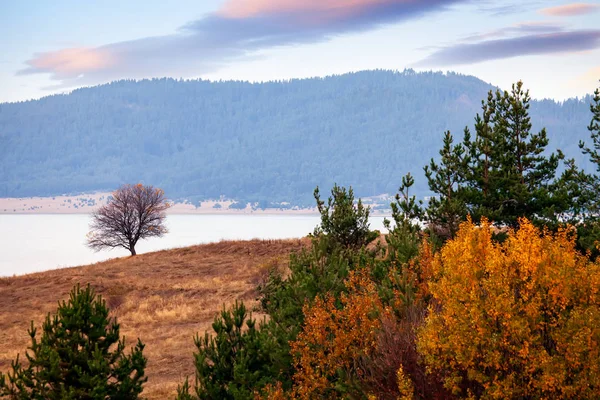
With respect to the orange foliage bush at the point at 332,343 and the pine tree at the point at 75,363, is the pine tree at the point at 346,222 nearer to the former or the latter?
the orange foliage bush at the point at 332,343

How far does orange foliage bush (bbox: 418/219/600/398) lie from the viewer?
15.3 meters

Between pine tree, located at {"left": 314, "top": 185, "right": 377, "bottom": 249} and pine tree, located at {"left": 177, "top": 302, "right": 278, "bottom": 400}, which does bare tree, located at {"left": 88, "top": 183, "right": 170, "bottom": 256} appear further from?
pine tree, located at {"left": 177, "top": 302, "right": 278, "bottom": 400}

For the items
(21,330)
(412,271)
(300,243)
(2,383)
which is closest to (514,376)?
(412,271)

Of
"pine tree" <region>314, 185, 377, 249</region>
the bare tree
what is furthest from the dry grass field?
"pine tree" <region>314, 185, 377, 249</region>

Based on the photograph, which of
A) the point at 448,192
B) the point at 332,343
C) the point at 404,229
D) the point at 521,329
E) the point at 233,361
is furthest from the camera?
the point at 448,192

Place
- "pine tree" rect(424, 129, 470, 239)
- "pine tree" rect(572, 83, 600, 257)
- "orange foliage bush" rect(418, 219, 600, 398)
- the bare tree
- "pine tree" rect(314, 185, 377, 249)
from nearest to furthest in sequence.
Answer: "orange foliage bush" rect(418, 219, 600, 398) < "pine tree" rect(572, 83, 600, 257) < "pine tree" rect(424, 129, 470, 239) < "pine tree" rect(314, 185, 377, 249) < the bare tree

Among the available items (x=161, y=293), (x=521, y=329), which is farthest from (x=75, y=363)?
(x=161, y=293)

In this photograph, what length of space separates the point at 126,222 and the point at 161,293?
28.1 m

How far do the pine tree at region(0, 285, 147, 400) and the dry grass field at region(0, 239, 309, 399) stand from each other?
1069 cm

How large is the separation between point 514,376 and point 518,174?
20218 mm

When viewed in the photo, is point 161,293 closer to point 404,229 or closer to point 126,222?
point 126,222

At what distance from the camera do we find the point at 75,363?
1898cm

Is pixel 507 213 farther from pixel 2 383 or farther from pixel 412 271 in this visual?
pixel 2 383

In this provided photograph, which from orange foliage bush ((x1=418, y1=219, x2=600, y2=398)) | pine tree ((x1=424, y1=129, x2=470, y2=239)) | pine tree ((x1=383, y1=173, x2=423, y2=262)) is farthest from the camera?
pine tree ((x1=424, y1=129, x2=470, y2=239))
